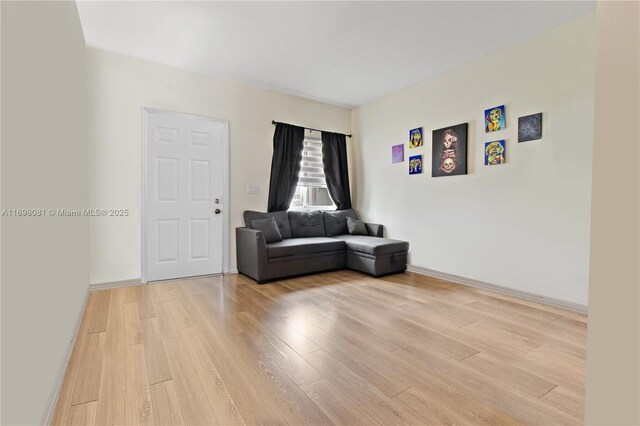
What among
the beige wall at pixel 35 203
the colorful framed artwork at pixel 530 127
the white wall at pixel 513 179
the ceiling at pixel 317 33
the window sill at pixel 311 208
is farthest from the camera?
the window sill at pixel 311 208

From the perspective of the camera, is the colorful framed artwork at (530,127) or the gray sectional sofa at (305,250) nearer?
the colorful framed artwork at (530,127)

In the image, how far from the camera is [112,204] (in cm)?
356

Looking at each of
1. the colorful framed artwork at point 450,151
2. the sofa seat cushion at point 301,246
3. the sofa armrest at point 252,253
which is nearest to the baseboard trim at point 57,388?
the sofa armrest at point 252,253

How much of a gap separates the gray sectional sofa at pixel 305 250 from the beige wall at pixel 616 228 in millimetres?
3466

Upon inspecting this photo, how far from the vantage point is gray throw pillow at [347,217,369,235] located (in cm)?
503

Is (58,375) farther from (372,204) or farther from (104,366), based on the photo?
(372,204)

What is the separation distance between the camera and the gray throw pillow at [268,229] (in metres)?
4.15

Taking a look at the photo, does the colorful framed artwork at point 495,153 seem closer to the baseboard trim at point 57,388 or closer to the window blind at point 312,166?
the window blind at point 312,166

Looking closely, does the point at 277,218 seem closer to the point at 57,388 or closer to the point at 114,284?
the point at 114,284

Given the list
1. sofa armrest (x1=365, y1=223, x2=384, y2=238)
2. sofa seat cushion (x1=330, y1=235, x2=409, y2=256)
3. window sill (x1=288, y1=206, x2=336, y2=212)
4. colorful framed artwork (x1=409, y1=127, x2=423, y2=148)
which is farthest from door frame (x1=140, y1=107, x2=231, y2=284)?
colorful framed artwork (x1=409, y1=127, x2=423, y2=148)

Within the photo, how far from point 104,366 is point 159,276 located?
209cm

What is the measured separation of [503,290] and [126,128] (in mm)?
4669

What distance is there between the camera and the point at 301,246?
410cm

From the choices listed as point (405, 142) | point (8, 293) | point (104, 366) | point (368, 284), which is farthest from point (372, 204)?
point (8, 293)
